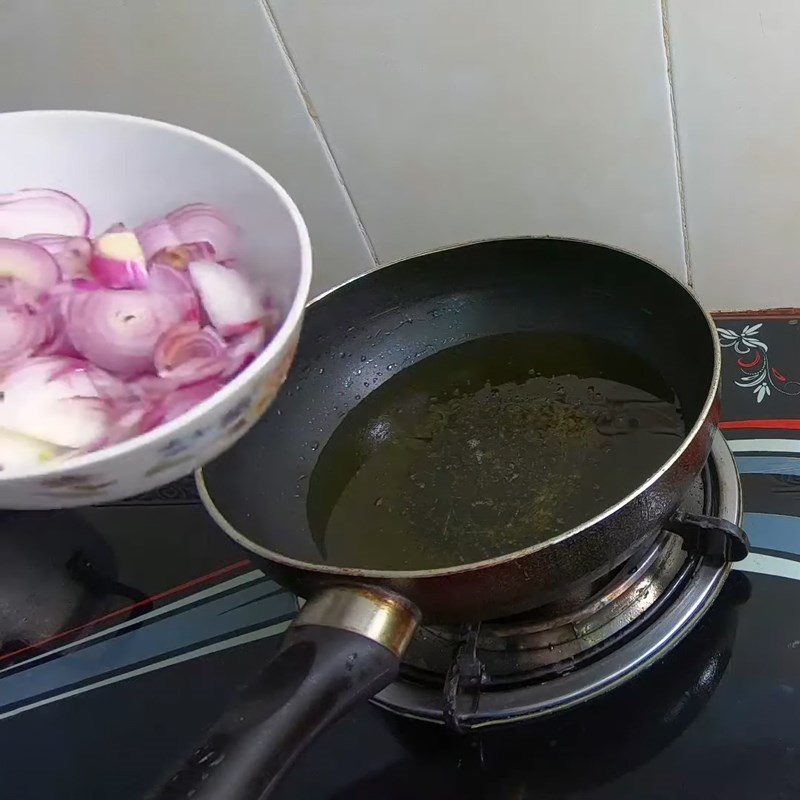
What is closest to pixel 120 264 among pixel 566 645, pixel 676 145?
pixel 566 645

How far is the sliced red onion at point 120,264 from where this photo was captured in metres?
0.39

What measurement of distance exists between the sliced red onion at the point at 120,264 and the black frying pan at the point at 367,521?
139 millimetres

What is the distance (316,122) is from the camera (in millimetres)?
696

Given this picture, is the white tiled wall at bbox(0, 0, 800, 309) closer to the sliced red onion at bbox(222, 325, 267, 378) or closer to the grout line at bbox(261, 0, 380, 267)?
the grout line at bbox(261, 0, 380, 267)

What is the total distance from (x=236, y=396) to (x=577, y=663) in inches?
10.0

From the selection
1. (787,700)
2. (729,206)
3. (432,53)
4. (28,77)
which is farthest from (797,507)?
(28,77)

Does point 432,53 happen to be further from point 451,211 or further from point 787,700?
point 787,700

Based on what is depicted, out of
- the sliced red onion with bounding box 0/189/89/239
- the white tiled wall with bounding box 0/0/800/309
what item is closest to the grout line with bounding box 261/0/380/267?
the white tiled wall with bounding box 0/0/800/309

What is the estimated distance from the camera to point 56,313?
1.28ft

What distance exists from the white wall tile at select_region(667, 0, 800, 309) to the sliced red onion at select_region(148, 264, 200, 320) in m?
0.39

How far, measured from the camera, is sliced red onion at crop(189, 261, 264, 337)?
39 cm

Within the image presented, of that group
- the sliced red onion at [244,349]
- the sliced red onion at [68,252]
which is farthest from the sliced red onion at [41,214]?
the sliced red onion at [244,349]

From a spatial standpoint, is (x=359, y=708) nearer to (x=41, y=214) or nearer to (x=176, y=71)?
(x=41, y=214)

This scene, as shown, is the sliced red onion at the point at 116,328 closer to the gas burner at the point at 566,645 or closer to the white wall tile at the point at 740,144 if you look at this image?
the gas burner at the point at 566,645
